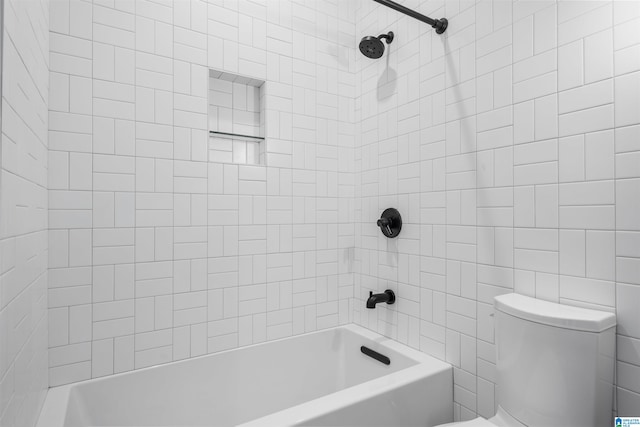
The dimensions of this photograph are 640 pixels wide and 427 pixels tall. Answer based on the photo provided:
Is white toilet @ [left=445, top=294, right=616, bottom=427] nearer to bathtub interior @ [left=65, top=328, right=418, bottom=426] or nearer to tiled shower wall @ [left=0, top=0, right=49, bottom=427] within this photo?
bathtub interior @ [left=65, top=328, right=418, bottom=426]

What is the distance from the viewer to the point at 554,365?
104 centimetres

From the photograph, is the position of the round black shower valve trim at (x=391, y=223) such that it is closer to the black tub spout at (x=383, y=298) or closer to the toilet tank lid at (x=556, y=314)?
the black tub spout at (x=383, y=298)

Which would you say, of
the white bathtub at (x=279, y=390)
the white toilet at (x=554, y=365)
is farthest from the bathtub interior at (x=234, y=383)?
the white toilet at (x=554, y=365)

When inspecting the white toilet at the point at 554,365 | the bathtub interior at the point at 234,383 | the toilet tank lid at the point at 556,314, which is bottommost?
the bathtub interior at the point at 234,383

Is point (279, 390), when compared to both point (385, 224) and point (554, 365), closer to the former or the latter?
point (385, 224)

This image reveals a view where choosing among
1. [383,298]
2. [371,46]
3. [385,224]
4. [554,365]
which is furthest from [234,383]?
[371,46]

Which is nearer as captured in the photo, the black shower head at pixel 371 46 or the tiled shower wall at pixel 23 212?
the tiled shower wall at pixel 23 212

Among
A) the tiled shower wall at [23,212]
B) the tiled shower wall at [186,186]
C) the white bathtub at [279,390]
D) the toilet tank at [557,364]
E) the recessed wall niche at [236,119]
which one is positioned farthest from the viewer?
the recessed wall niche at [236,119]

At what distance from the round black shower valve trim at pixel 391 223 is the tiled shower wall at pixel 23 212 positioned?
1.51 metres

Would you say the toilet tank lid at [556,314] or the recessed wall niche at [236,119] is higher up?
the recessed wall niche at [236,119]

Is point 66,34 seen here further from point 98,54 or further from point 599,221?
point 599,221

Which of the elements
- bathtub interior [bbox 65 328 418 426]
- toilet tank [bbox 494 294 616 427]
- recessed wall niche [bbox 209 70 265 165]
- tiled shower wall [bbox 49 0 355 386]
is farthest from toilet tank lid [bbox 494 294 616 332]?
recessed wall niche [bbox 209 70 265 165]

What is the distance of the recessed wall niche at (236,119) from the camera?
191 cm

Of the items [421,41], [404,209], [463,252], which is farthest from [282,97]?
[463,252]
